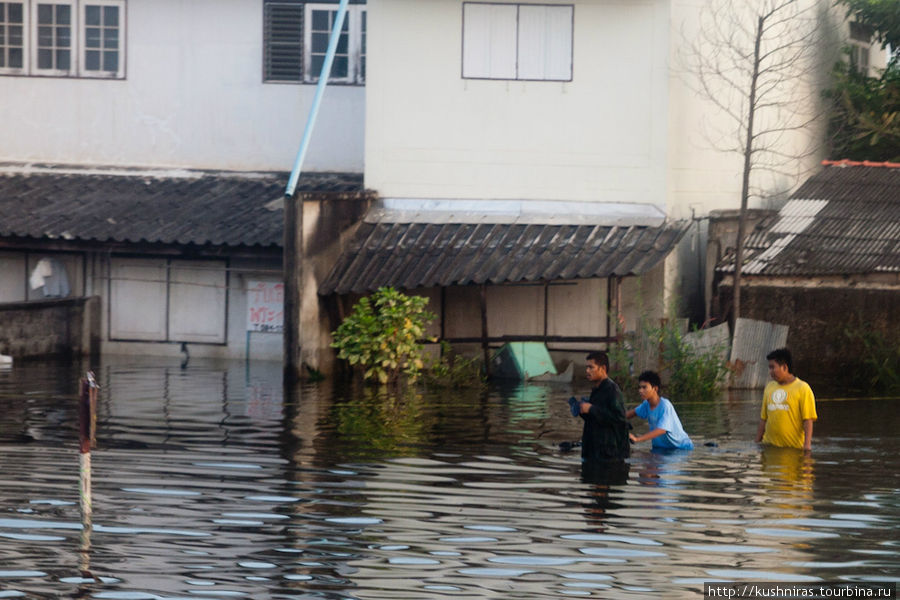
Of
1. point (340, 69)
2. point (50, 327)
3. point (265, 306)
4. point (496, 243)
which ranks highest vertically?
point (340, 69)

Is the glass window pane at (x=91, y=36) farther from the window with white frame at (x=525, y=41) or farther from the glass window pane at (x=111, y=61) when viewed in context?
the window with white frame at (x=525, y=41)

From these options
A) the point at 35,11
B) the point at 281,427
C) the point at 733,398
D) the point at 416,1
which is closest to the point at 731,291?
the point at 733,398

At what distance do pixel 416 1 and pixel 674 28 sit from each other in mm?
4344

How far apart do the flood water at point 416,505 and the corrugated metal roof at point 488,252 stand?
3.38 metres

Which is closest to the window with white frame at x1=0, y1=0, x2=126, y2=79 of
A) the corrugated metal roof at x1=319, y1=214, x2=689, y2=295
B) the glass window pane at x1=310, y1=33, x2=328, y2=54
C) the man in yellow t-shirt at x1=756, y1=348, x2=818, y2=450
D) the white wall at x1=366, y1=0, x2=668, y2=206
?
the glass window pane at x1=310, y1=33, x2=328, y2=54

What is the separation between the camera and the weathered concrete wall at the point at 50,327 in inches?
942

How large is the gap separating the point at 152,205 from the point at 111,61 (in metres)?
3.63

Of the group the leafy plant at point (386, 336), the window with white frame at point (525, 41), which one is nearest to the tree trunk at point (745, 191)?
the window with white frame at point (525, 41)

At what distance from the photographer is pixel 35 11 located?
27000mm

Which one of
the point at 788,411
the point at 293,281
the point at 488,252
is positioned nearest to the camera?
the point at 788,411

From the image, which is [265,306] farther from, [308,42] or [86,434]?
[86,434]

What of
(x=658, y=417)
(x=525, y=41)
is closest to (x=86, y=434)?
(x=658, y=417)

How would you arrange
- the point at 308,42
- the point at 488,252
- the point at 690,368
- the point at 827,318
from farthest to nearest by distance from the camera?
the point at 308,42, the point at 488,252, the point at 827,318, the point at 690,368

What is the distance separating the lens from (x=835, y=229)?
74.2ft
